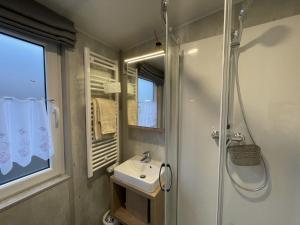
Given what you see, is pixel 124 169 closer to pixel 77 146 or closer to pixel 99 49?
pixel 77 146

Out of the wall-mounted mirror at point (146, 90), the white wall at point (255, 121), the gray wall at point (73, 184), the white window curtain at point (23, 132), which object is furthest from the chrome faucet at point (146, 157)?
the white window curtain at point (23, 132)

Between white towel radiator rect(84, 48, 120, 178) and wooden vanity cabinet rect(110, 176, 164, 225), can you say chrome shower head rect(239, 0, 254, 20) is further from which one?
wooden vanity cabinet rect(110, 176, 164, 225)

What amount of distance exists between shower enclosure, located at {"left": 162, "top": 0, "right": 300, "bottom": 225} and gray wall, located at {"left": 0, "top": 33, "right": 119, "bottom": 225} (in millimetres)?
835

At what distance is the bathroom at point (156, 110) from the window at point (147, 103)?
0.01 meters

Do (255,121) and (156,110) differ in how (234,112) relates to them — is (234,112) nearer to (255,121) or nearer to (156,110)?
(255,121)

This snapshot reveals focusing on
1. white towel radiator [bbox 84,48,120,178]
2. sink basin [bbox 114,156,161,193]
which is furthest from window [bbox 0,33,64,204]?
sink basin [bbox 114,156,161,193]

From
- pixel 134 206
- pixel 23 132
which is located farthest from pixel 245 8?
pixel 134 206

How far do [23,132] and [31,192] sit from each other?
46 centimetres

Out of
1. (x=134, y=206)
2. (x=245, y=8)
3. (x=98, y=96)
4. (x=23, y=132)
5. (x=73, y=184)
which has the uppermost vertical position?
(x=245, y=8)

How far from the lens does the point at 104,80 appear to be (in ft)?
5.29

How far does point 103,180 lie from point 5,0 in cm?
→ 175

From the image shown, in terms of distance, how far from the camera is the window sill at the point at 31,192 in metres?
0.98

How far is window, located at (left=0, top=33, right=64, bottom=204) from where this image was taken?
1011mm

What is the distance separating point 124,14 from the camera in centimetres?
→ 122
